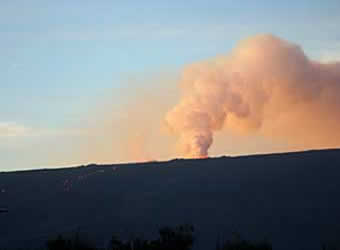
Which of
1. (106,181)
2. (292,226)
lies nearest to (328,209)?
(292,226)

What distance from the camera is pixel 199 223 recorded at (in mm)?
40156

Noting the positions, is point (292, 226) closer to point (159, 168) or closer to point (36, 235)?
point (36, 235)

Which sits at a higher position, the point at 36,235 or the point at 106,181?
the point at 106,181

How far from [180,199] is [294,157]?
35.5ft

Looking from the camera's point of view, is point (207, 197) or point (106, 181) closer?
point (207, 197)

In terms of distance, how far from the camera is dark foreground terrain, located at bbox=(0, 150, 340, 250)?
3903 centimetres

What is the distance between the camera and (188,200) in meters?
45.2

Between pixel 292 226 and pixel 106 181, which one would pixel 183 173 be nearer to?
pixel 106 181

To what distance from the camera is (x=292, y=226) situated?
39.1m

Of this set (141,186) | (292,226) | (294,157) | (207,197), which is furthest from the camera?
(294,157)

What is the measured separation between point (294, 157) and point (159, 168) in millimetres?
8068

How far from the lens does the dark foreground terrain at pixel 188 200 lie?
128ft

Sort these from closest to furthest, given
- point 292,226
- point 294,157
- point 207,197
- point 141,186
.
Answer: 1. point 292,226
2. point 207,197
3. point 141,186
4. point 294,157

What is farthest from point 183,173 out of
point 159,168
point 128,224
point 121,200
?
point 128,224
